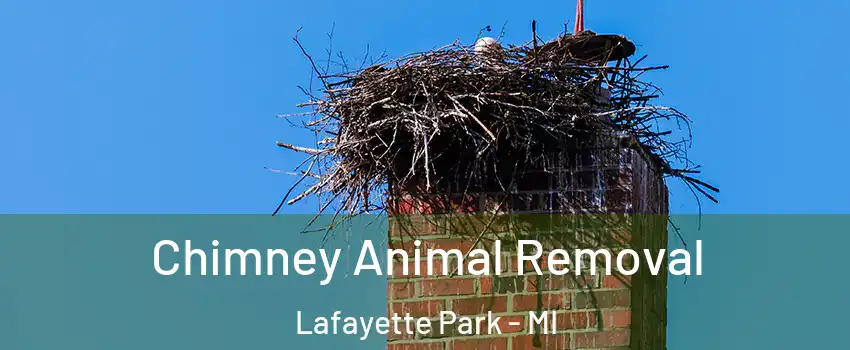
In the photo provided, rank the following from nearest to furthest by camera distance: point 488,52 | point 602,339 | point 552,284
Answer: point 602,339, point 552,284, point 488,52

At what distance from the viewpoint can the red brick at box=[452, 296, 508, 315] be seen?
14.1 ft

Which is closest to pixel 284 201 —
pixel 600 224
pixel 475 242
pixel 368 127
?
pixel 368 127

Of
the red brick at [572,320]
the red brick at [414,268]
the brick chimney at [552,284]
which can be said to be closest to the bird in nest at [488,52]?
the brick chimney at [552,284]

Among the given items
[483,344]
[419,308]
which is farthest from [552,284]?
[419,308]

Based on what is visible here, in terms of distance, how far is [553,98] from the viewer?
188 inches

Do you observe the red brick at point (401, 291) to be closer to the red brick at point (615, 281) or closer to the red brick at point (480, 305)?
the red brick at point (480, 305)

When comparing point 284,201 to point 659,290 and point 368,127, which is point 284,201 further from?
point 659,290

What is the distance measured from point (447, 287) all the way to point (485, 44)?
4.66 feet

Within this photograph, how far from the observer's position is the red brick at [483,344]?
423cm

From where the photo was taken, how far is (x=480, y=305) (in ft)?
14.2

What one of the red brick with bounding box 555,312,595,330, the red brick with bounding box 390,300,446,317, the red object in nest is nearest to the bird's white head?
the red object in nest

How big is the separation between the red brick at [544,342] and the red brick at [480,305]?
5.0 inches

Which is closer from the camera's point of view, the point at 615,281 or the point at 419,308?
the point at 615,281

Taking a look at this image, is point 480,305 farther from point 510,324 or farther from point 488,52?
point 488,52
